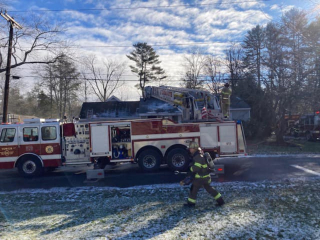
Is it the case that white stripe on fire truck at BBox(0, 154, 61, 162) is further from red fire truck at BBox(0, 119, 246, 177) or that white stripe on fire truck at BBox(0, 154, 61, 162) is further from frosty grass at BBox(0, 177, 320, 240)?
frosty grass at BBox(0, 177, 320, 240)

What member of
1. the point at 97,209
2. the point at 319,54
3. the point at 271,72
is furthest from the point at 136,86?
the point at 97,209

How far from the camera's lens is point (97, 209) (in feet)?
19.5

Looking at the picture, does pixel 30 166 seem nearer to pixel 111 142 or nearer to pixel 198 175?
pixel 111 142

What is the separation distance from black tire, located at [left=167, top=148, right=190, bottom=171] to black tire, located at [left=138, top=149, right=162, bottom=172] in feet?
1.47

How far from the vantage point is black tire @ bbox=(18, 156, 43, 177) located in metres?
9.94

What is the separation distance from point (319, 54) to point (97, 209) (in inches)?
603

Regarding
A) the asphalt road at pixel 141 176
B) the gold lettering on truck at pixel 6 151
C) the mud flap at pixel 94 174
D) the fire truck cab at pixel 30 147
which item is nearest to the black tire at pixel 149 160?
the asphalt road at pixel 141 176

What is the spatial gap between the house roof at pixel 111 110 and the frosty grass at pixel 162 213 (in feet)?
67.8

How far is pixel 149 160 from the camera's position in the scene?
1014cm

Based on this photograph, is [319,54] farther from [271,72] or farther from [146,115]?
[146,115]

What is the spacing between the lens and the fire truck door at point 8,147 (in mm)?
9922

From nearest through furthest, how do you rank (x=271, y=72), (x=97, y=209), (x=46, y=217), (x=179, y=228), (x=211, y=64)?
1. (x=179, y=228)
2. (x=46, y=217)
3. (x=97, y=209)
4. (x=271, y=72)
5. (x=211, y=64)

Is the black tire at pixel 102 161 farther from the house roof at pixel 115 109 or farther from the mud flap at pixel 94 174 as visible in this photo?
the house roof at pixel 115 109

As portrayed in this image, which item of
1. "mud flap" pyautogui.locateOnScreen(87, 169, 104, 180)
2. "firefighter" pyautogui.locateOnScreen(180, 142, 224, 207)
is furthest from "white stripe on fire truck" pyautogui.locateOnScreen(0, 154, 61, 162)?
"firefighter" pyautogui.locateOnScreen(180, 142, 224, 207)
